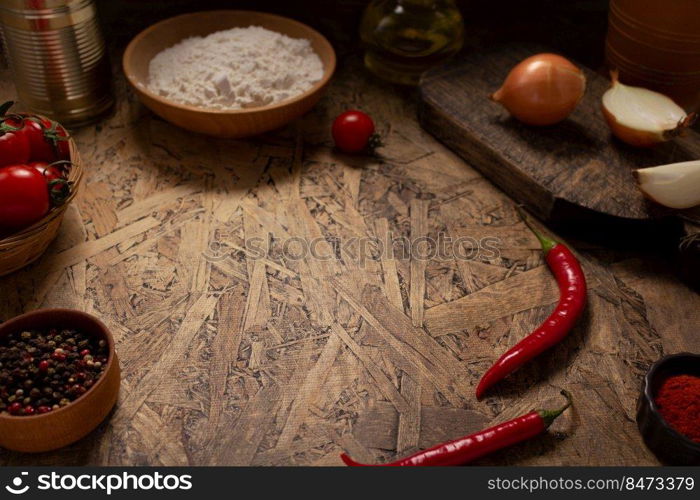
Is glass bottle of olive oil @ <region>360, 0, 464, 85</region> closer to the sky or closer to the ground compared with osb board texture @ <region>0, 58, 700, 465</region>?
closer to the sky

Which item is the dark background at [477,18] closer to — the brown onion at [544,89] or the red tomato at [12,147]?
the brown onion at [544,89]

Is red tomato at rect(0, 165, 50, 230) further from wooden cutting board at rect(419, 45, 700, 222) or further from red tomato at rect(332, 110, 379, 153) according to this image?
wooden cutting board at rect(419, 45, 700, 222)

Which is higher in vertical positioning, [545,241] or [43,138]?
[43,138]

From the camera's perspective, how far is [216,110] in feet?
4.92

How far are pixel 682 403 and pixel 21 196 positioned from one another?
1.09m

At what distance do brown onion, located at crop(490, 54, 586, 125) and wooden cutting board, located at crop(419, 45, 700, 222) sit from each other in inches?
1.8

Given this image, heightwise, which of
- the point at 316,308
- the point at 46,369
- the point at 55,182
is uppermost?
the point at 55,182

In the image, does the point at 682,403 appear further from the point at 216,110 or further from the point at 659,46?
the point at 216,110

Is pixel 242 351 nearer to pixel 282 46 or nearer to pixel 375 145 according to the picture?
pixel 375 145

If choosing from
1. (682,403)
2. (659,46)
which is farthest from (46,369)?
(659,46)

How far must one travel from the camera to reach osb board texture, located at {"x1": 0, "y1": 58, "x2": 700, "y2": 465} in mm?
1082

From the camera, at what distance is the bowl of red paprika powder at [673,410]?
1014 millimetres

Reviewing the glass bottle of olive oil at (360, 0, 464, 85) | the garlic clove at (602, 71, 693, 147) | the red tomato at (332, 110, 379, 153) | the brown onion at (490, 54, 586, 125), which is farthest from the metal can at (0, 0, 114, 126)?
the garlic clove at (602, 71, 693, 147)

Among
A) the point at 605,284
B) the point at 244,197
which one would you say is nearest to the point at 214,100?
the point at 244,197
